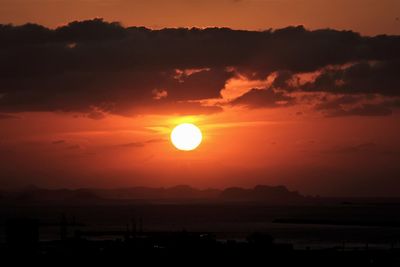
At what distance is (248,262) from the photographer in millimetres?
54125

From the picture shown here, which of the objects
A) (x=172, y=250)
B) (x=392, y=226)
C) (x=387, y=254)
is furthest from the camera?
(x=392, y=226)

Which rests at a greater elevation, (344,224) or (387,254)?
(344,224)

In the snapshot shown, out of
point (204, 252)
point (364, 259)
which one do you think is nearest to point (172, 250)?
point (204, 252)

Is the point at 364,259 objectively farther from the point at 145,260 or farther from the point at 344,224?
the point at 344,224

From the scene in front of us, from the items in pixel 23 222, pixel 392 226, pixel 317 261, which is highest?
pixel 392 226

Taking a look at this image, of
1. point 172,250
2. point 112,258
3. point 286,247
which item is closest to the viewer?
point 112,258

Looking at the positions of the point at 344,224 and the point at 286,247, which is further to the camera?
the point at 344,224

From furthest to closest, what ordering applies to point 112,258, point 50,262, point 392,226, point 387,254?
point 392,226, point 387,254, point 112,258, point 50,262

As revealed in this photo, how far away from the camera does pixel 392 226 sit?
16900 centimetres

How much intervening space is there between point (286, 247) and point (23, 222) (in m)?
22.0

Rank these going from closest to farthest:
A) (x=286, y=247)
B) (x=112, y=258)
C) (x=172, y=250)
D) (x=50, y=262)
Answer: (x=50, y=262)
(x=112, y=258)
(x=172, y=250)
(x=286, y=247)

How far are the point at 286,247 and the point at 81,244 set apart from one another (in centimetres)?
1750

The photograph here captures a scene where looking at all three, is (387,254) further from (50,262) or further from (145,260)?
(50,262)

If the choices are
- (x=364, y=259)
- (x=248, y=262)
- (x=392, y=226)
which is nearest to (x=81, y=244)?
(x=248, y=262)
